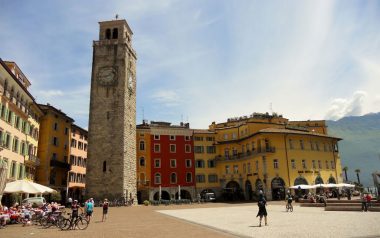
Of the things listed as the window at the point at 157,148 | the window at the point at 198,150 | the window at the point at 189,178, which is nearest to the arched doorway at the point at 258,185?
the window at the point at 189,178

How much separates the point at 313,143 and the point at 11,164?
148 ft

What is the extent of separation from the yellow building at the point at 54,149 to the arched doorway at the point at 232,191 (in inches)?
1124

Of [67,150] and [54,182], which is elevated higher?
[67,150]

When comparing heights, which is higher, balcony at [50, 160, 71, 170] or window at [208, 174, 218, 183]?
balcony at [50, 160, 71, 170]

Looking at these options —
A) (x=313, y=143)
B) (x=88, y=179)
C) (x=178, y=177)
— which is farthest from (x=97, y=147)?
(x=313, y=143)

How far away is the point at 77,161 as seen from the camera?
59562 mm

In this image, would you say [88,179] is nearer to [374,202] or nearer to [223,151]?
[223,151]

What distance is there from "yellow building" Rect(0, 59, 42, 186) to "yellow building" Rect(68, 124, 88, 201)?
11.8 metres

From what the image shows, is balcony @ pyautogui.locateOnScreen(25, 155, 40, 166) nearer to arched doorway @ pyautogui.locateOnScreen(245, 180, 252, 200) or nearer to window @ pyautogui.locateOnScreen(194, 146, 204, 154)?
window @ pyautogui.locateOnScreen(194, 146, 204, 154)

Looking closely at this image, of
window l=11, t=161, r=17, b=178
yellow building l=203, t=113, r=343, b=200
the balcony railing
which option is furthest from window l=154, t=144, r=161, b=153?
window l=11, t=161, r=17, b=178

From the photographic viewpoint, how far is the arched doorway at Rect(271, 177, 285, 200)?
51.5 m

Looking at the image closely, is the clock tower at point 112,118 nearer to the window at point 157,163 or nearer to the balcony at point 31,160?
the balcony at point 31,160

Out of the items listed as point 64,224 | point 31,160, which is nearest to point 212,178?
point 31,160

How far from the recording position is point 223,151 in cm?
6475
